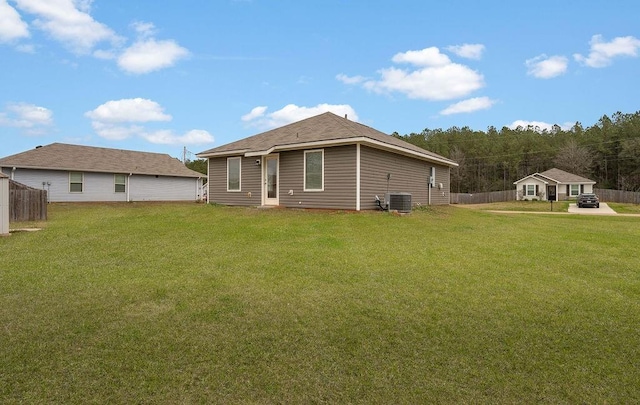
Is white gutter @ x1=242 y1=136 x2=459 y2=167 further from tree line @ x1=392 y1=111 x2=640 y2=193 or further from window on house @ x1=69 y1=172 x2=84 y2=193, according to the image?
tree line @ x1=392 y1=111 x2=640 y2=193

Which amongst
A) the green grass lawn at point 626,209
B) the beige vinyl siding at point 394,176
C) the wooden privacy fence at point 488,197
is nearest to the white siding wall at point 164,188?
the beige vinyl siding at point 394,176

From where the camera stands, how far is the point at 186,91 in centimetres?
1536

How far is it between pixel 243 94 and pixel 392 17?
7151 millimetres

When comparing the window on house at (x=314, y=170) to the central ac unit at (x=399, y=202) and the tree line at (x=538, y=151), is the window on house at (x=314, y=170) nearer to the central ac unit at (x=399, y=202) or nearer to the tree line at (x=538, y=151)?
the central ac unit at (x=399, y=202)

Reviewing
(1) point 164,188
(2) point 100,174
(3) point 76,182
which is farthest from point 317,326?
(1) point 164,188

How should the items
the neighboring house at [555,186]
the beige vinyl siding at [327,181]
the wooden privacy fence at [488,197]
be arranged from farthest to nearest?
the wooden privacy fence at [488,197], the neighboring house at [555,186], the beige vinyl siding at [327,181]

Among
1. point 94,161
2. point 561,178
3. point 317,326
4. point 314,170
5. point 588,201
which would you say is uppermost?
point 94,161

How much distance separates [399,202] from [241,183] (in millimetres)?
6720

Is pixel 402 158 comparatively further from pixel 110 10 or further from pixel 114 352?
pixel 114 352

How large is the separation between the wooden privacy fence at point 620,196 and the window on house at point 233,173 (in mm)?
38161

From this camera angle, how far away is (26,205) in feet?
40.3

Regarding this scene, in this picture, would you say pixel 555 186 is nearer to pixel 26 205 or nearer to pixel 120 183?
pixel 120 183

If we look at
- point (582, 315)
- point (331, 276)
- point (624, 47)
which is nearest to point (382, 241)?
point (331, 276)

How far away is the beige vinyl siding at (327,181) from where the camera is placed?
11984mm
